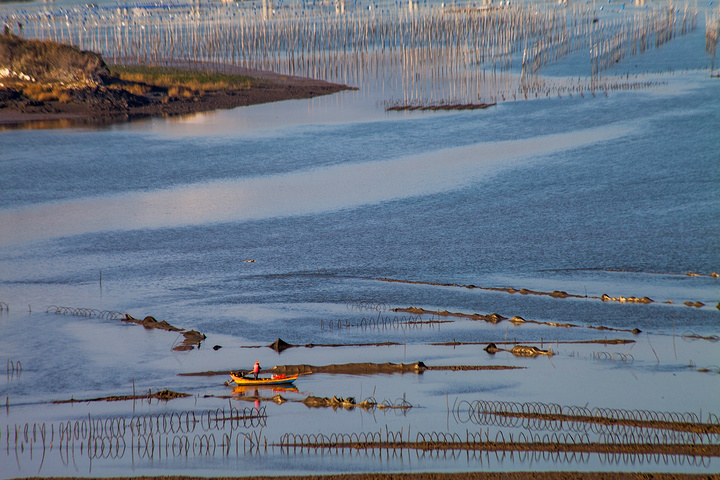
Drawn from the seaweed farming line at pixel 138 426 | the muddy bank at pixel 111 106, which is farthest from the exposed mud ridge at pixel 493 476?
the muddy bank at pixel 111 106

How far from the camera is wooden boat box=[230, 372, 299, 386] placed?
17609mm

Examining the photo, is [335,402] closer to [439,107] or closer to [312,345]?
[312,345]

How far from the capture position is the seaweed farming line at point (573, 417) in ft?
50.6

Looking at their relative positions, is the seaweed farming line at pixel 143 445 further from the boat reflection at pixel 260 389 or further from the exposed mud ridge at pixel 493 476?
the boat reflection at pixel 260 389

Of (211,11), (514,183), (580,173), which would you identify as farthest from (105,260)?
(211,11)

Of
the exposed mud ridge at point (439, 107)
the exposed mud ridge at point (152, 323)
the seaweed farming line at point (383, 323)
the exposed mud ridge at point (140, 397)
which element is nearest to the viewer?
the exposed mud ridge at point (140, 397)

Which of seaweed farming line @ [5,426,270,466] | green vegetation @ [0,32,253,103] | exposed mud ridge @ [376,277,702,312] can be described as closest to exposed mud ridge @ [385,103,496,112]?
green vegetation @ [0,32,253,103]

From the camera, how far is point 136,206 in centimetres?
3738

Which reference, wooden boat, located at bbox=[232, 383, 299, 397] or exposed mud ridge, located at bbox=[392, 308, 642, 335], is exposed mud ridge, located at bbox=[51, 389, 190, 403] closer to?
wooden boat, located at bbox=[232, 383, 299, 397]

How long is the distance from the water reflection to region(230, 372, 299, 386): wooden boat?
1720 centimetres

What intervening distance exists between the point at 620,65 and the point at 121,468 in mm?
75730

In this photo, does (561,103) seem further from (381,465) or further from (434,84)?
(381,465)

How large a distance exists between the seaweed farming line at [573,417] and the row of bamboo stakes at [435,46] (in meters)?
51.1

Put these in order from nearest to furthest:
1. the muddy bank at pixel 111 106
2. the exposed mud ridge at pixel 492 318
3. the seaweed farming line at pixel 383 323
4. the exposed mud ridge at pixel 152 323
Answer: the exposed mud ridge at pixel 492 318 → the seaweed farming line at pixel 383 323 → the exposed mud ridge at pixel 152 323 → the muddy bank at pixel 111 106
